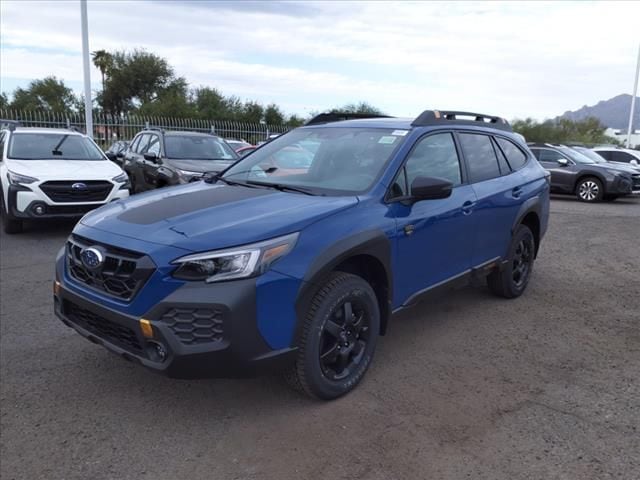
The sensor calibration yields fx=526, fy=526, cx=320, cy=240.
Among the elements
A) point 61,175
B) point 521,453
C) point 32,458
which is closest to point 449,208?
point 521,453

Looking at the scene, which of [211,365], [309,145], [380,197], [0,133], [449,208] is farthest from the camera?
[0,133]

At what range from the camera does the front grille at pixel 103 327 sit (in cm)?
287

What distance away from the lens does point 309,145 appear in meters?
4.28

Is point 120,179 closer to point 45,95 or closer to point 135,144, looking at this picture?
point 135,144

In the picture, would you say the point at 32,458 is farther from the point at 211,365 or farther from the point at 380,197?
the point at 380,197

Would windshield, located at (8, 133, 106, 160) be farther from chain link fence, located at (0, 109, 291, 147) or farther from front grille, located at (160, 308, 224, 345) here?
chain link fence, located at (0, 109, 291, 147)

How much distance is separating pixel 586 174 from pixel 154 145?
1143cm

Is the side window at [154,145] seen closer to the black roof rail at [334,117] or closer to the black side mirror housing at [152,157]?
the black side mirror housing at [152,157]

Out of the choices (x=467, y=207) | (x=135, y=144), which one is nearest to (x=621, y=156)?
(x=135, y=144)

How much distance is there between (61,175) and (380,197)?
6123 millimetres

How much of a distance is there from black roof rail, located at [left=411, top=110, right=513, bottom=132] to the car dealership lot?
5.72ft

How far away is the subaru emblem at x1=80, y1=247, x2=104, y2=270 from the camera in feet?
9.71

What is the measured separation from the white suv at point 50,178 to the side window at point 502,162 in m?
5.89

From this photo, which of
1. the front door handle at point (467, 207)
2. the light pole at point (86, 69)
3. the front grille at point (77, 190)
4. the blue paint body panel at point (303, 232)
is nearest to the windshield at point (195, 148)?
the front grille at point (77, 190)
